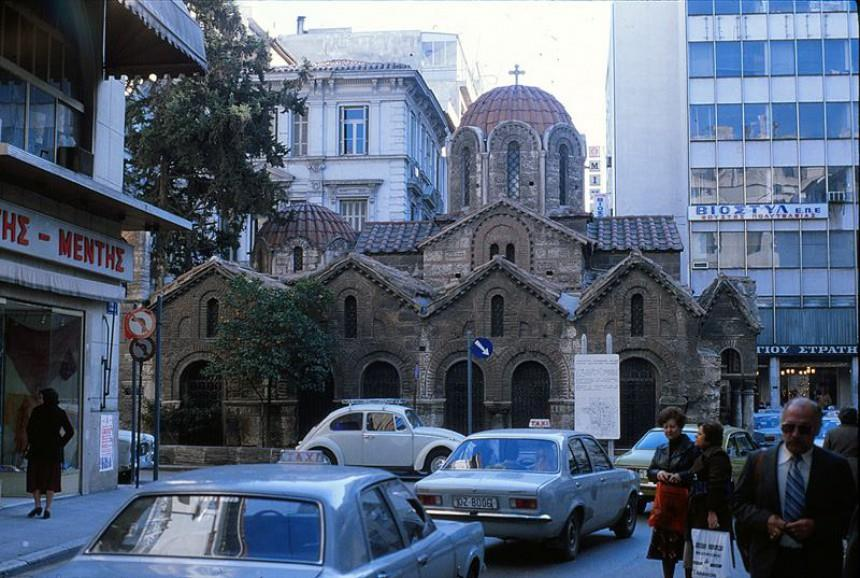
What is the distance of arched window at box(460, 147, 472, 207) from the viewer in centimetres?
4678

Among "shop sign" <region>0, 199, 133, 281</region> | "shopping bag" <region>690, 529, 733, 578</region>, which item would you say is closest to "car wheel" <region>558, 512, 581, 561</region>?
"shopping bag" <region>690, 529, 733, 578</region>

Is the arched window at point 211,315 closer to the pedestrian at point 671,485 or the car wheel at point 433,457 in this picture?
the car wheel at point 433,457

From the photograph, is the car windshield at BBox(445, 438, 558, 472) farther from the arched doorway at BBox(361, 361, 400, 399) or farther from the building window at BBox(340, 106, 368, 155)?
the building window at BBox(340, 106, 368, 155)

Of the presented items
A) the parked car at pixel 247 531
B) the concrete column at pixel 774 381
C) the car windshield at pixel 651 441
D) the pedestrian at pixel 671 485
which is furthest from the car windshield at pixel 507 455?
the concrete column at pixel 774 381

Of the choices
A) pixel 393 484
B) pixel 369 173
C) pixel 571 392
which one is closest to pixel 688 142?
pixel 369 173

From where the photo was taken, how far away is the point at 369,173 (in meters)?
59.5

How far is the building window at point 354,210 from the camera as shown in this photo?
59625mm

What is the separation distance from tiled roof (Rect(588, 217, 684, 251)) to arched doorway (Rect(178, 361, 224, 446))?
15834mm

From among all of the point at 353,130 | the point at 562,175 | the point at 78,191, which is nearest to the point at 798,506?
the point at 78,191

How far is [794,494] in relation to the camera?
6434 mm

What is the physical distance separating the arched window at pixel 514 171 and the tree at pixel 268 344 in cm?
1307

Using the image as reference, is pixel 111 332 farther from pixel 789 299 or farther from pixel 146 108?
pixel 789 299

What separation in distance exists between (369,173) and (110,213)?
41493 mm

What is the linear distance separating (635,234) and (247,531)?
38.7 meters
